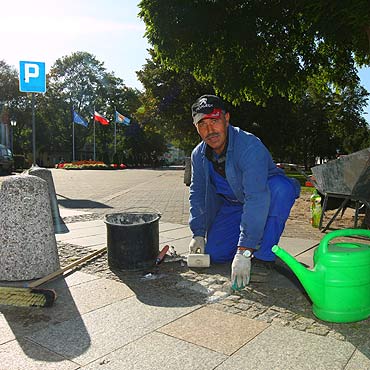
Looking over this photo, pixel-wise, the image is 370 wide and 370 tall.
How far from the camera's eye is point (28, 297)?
9.64ft

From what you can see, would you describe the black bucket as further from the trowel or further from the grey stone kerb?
the grey stone kerb

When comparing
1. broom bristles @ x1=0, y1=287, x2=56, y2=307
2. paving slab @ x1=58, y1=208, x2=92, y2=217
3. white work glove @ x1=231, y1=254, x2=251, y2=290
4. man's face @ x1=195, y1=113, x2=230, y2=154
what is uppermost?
man's face @ x1=195, y1=113, x2=230, y2=154

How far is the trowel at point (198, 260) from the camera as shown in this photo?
3.85 m

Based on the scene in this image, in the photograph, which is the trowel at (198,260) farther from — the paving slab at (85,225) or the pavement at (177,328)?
the paving slab at (85,225)

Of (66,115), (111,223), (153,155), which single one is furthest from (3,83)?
(111,223)

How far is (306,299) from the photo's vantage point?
3.09m

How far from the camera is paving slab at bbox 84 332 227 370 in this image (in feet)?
6.88

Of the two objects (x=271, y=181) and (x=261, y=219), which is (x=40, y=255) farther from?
(x=271, y=181)

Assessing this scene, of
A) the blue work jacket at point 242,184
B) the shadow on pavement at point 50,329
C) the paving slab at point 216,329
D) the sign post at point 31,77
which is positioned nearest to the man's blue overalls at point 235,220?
the blue work jacket at point 242,184

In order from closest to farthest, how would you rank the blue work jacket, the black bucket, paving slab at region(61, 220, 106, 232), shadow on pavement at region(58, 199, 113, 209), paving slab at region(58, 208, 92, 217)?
the blue work jacket < the black bucket < paving slab at region(61, 220, 106, 232) < paving slab at region(58, 208, 92, 217) < shadow on pavement at region(58, 199, 113, 209)

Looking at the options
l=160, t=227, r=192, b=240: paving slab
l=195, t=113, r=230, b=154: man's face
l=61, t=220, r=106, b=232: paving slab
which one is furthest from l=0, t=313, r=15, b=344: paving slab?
l=61, t=220, r=106, b=232: paving slab

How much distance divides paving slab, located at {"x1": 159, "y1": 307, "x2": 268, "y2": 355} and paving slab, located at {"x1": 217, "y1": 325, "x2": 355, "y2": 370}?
0.07 metres

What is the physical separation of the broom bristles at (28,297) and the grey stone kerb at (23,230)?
17.7 inches

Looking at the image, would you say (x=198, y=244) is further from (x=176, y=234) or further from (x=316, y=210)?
(x=316, y=210)
